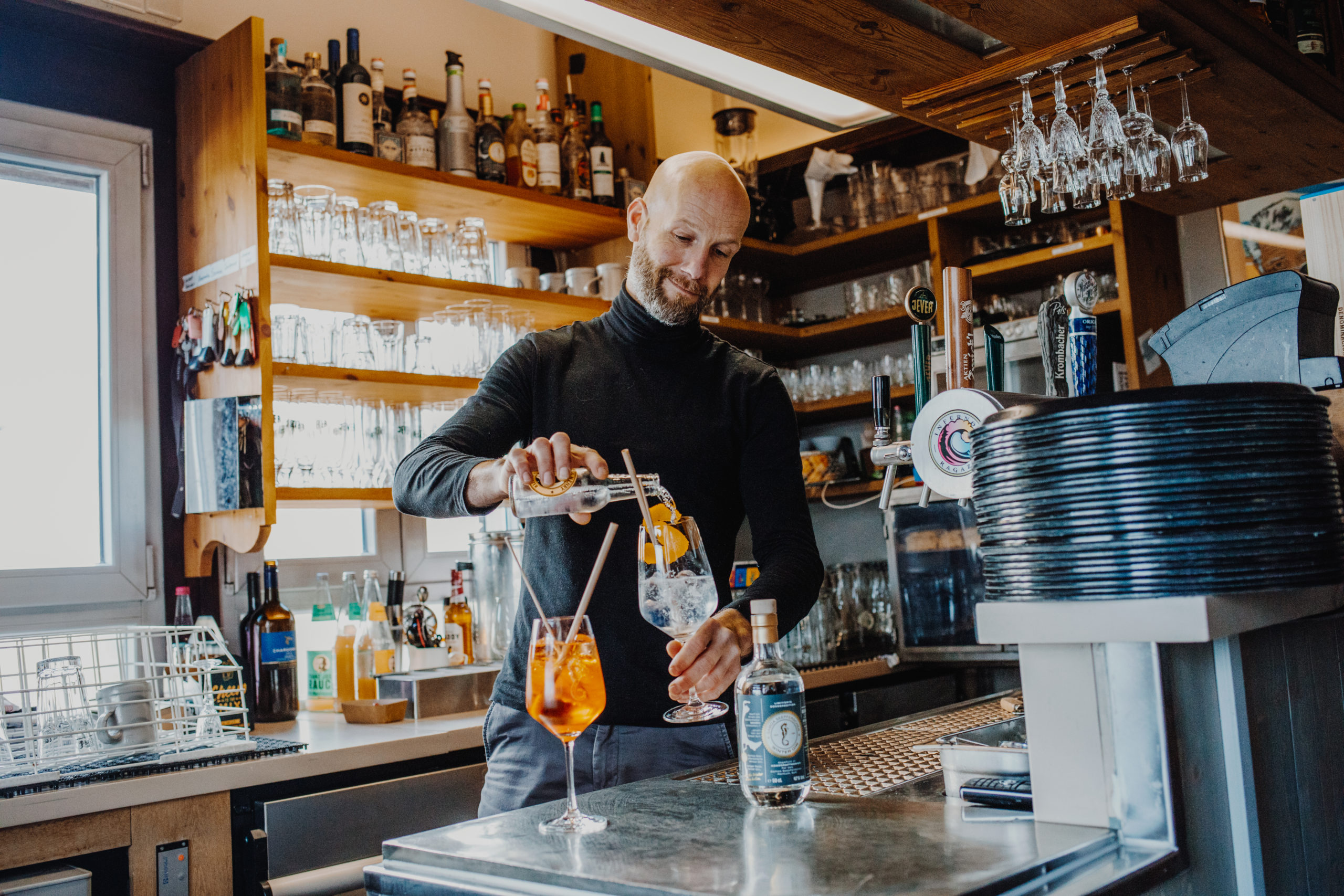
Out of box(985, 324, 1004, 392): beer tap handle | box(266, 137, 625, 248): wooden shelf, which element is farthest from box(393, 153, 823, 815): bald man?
box(266, 137, 625, 248): wooden shelf

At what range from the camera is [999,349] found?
1482 millimetres

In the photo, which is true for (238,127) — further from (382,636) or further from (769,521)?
(769,521)

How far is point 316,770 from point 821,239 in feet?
8.48

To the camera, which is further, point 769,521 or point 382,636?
point 382,636

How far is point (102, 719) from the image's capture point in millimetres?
1979

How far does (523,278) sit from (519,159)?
13.0 inches

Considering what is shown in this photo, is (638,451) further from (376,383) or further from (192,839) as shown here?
(376,383)

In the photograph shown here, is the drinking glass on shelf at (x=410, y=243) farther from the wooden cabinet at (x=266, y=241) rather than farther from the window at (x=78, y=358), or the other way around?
the window at (x=78, y=358)

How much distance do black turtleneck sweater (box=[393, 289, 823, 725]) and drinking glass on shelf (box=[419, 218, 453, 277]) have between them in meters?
1.03

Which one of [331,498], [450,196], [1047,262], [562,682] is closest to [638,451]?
[562,682]

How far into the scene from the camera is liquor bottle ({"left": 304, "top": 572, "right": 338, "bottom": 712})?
2814 millimetres

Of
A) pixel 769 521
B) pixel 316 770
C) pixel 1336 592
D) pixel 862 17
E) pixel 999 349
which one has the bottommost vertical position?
pixel 316 770

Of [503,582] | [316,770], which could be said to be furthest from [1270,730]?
[503,582]

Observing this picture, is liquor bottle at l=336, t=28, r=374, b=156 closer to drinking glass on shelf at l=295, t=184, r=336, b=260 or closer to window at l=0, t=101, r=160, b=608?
drinking glass on shelf at l=295, t=184, r=336, b=260
